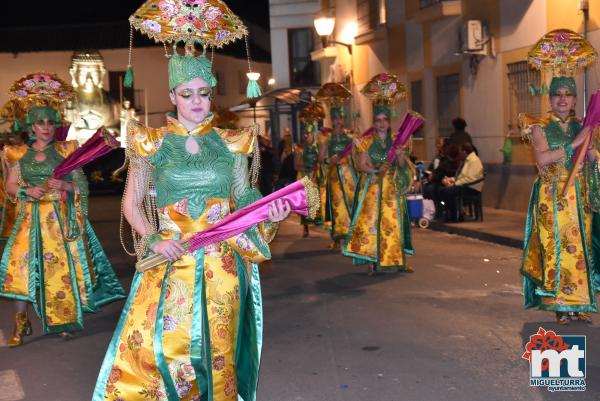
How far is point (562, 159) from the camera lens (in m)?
7.13

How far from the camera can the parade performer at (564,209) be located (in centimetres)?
714

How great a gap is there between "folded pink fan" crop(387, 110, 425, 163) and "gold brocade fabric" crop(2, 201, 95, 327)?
379 cm

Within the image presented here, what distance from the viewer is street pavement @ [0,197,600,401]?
18.9 feet

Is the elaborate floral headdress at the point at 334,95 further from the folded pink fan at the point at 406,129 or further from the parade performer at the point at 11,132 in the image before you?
the parade performer at the point at 11,132

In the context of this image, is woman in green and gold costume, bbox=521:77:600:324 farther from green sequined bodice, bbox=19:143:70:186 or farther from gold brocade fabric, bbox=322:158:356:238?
gold brocade fabric, bbox=322:158:356:238

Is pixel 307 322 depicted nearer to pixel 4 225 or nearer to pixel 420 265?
pixel 420 265

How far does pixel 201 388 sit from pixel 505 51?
13.7m

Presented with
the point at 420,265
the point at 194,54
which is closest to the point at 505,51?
the point at 420,265

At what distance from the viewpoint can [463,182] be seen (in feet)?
49.1

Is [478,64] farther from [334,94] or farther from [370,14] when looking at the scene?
[370,14]

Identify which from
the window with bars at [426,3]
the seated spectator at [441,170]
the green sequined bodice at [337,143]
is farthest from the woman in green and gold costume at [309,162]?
the window with bars at [426,3]

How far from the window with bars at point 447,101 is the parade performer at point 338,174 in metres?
6.24

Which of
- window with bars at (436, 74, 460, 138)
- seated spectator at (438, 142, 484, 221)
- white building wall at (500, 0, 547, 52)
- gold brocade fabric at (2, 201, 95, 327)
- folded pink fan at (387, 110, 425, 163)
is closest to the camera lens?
gold brocade fabric at (2, 201, 95, 327)

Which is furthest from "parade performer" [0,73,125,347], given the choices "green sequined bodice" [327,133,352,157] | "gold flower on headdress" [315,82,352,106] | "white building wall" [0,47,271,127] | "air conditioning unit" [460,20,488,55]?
"white building wall" [0,47,271,127]
